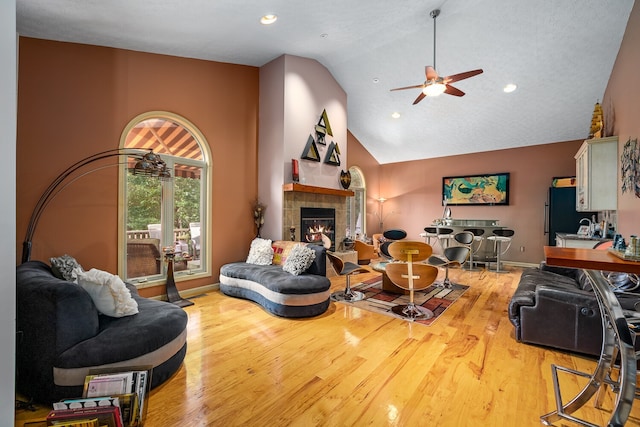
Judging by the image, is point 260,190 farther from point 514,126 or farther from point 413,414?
point 514,126

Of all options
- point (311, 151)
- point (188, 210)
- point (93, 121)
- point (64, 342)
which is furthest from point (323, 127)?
point (64, 342)

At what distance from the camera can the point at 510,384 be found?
2070mm

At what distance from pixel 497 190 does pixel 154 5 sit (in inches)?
305

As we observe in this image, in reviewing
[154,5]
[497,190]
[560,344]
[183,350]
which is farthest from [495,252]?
[154,5]

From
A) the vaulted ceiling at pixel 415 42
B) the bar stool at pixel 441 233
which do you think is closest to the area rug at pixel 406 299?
the bar stool at pixel 441 233

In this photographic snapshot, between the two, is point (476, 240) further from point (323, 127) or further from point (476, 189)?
point (323, 127)

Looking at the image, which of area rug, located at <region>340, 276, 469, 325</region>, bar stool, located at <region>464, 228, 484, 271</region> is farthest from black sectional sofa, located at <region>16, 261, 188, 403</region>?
bar stool, located at <region>464, 228, 484, 271</region>

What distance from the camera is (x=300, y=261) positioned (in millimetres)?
3654

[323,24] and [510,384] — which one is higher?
[323,24]

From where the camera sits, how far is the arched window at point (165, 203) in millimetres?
3736

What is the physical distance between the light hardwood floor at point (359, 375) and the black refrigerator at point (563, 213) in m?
4.37

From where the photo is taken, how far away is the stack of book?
147cm

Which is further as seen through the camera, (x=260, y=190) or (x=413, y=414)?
(x=260, y=190)

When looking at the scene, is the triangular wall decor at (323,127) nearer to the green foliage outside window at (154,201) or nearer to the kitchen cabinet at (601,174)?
the green foliage outside window at (154,201)
